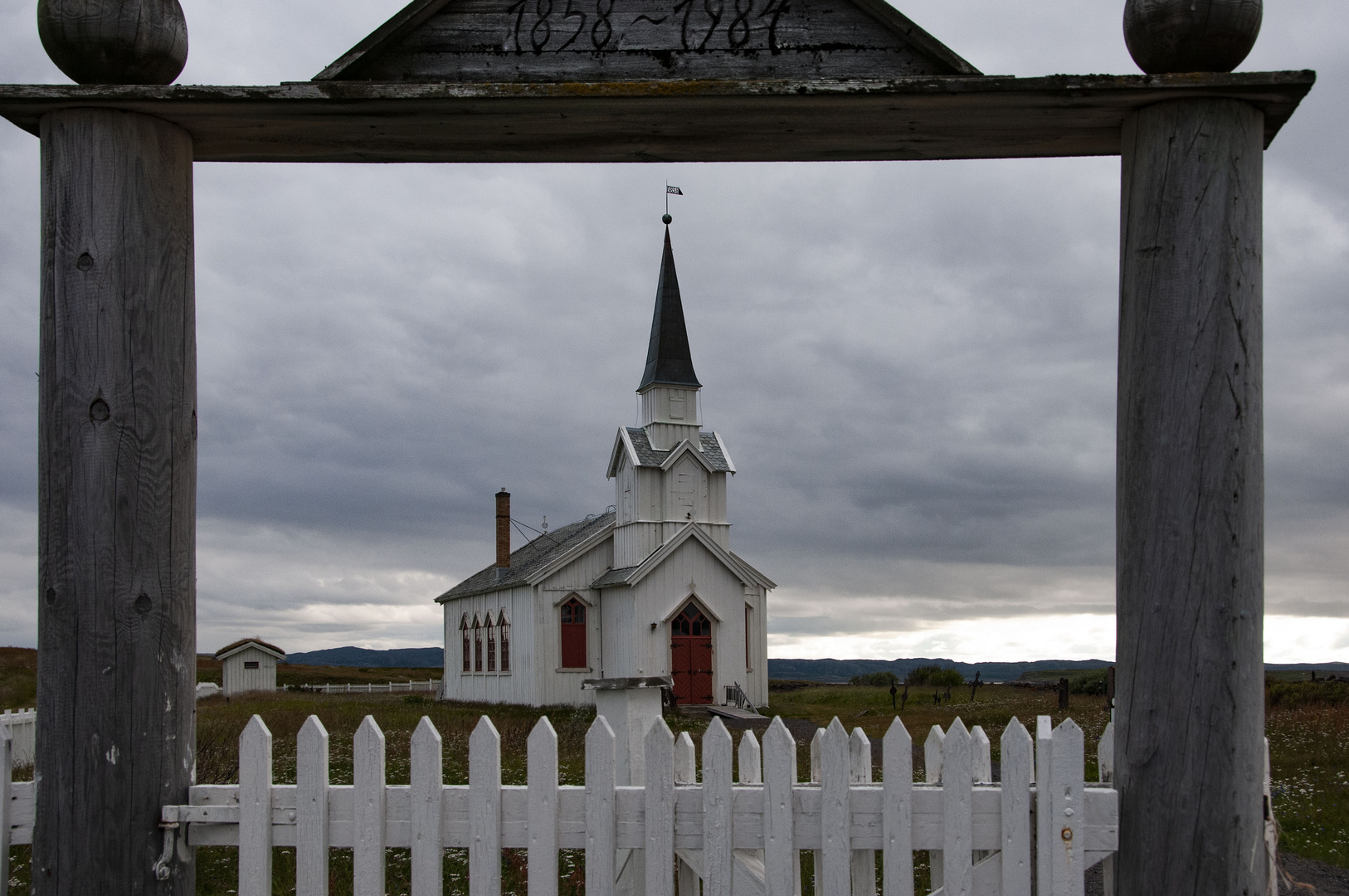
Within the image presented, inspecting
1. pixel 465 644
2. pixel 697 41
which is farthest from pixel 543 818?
pixel 465 644

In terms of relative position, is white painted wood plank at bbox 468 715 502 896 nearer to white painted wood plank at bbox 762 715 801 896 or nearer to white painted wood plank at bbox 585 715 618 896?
white painted wood plank at bbox 585 715 618 896

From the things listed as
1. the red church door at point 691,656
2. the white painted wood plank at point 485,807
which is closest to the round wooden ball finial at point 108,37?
the white painted wood plank at point 485,807

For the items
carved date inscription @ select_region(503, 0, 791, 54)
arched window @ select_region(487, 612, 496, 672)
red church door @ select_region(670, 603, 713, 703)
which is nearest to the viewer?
carved date inscription @ select_region(503, 0, 791, 54)

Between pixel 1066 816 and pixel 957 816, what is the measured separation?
16.0 inches

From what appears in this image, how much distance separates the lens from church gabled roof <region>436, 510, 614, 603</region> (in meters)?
31.8

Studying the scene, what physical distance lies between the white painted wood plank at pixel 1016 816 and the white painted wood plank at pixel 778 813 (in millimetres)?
757

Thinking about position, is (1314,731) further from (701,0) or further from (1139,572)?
(701,0)

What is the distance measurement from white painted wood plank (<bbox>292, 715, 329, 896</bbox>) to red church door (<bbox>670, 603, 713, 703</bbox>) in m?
25.4

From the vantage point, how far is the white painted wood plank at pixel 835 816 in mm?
3947

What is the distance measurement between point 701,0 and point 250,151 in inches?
79.4

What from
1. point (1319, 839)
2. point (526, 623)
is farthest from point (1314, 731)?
point (526, 623)

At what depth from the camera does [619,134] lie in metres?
4.54

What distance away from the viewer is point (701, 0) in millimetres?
4336

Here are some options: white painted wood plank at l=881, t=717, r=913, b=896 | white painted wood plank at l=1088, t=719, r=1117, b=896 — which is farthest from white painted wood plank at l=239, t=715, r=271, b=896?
white painted wood plank at l=1088, t=719, r=1117, b=896
